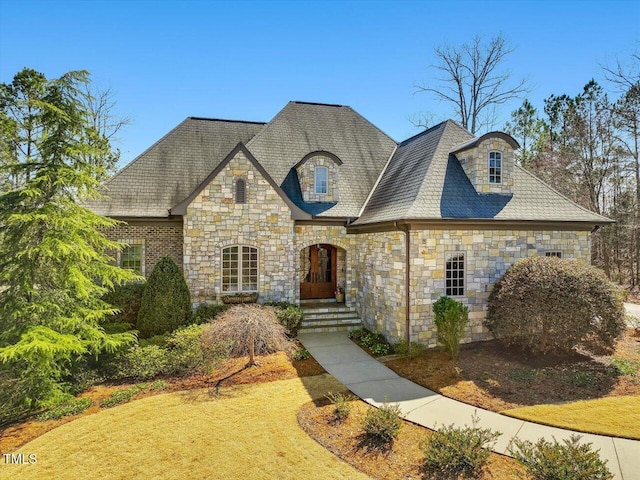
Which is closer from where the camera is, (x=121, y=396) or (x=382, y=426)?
(x=382, y=426)

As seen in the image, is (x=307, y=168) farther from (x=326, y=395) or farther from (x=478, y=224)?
(x=326, y=395)

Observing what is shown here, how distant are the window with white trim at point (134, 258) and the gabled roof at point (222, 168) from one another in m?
2.35

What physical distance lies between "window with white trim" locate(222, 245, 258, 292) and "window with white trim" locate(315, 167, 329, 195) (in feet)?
11.4

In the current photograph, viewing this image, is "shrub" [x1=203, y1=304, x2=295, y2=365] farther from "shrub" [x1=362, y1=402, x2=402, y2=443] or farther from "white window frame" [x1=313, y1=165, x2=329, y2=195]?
"white window frame" [x1=313, y1=165, x2=329, y2=195]

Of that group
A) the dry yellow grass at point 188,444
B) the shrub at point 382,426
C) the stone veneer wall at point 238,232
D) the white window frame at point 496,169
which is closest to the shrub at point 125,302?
the stone veneer wall at point 238,232

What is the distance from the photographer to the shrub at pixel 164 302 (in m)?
10.9

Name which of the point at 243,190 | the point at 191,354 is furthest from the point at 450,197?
the point at 191,354

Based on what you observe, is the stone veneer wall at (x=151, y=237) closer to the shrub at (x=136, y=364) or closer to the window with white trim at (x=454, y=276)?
the shrub at (x=136, y=364)

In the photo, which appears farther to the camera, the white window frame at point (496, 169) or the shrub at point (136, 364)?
the white window frame at point (496, 169)

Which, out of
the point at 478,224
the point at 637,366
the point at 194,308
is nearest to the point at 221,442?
the point at 194,308

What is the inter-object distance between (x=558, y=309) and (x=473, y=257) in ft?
8.60

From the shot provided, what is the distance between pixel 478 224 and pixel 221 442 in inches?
345

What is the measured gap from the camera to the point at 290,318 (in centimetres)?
1157

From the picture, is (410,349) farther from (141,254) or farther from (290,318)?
(141,254)
